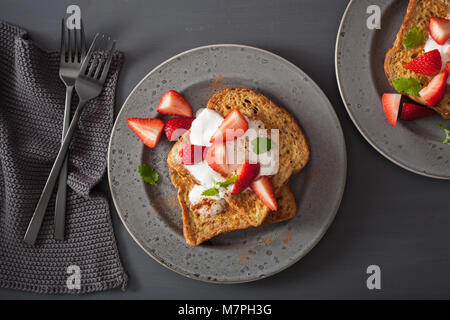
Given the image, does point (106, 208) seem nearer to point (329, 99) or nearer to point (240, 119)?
point (240, 119)

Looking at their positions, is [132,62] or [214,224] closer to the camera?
[214,224]

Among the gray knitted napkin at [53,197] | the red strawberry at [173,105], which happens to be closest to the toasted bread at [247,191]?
the red strawberry at [173,105]

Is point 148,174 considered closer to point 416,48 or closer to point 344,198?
point 344,198

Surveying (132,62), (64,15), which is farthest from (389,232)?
(64,15)

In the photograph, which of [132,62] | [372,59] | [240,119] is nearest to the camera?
[240,119]

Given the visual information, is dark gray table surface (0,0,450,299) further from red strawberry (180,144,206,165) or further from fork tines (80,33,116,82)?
red strawberry (180,144,206,165)

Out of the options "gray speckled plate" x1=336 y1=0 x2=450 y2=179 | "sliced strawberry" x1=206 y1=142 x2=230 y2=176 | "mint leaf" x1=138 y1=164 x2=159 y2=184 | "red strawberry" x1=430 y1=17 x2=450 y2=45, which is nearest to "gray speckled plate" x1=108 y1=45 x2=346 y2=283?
"mint leaf" x1=138 y1=164 x2=159 y2=184

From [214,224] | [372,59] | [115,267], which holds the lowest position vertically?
[115,267]

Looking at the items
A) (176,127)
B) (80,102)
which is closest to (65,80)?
(80,102)
